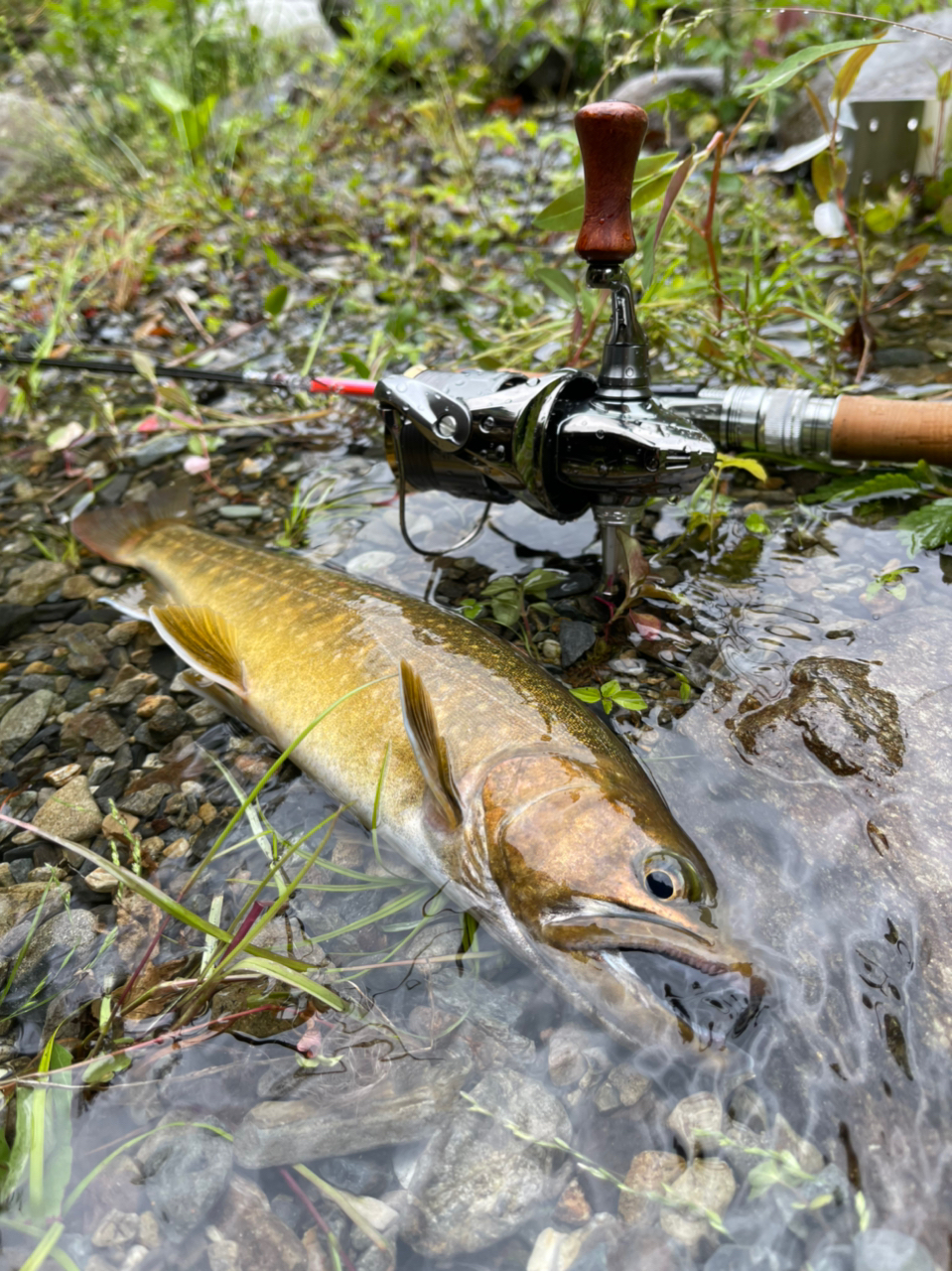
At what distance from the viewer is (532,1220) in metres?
1.68

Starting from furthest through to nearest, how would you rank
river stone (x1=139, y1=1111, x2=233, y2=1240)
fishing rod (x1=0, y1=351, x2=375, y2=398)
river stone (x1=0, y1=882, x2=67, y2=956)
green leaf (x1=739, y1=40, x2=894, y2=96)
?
fishing rod (x1=0, y1=351, x2=375, y2=398), green leaf (x1=739, y1=40, x2=894, y2=96), river stone (x1=0, y1=882, x2=67, y2=956), river stone (x1=139, y1=1111, x2=233, y2=1240)

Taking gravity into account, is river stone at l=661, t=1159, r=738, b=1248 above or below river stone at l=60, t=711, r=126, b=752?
below

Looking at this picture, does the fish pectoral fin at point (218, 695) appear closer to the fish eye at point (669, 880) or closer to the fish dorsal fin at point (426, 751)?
the fish dorsal fin at point (426, 751)

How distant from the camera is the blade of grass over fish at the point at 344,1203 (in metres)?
1.69

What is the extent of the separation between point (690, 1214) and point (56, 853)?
1.89 metres

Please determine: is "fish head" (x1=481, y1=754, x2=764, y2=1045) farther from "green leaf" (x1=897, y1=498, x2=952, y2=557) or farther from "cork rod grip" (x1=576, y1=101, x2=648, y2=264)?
"green leaf" (x1=897, y1=498, x2=952, y2=557)

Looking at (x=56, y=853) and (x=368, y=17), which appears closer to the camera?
(x=56, y=853)

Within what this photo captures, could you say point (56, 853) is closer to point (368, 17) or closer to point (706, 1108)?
point (706, 1108)

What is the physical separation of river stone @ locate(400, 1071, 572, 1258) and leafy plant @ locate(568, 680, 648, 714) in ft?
3.41

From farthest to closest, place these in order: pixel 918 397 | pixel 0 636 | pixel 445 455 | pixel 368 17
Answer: pixel 368 17
pixel 918 397
pixel 0 636
pixel 445 455

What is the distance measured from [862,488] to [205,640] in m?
2.33

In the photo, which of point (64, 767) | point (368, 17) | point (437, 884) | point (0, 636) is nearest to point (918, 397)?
point (437, 884)

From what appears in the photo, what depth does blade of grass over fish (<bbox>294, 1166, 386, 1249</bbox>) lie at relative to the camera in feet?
5.55

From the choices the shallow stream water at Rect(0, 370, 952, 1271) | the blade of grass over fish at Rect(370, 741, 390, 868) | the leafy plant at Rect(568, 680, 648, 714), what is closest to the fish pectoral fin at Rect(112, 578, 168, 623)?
the shallow stream water at Rect(0, 370, 952, 1271)
